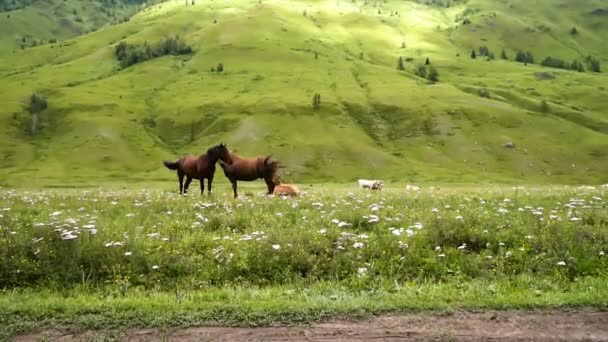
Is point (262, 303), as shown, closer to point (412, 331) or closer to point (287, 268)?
point (287, 268)

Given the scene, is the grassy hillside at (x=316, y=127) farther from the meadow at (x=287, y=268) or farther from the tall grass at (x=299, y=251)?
the meadow at (x=287, y=268)

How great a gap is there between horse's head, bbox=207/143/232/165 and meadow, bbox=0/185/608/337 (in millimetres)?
12869

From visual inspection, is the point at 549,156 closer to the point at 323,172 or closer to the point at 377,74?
the point at 323,172

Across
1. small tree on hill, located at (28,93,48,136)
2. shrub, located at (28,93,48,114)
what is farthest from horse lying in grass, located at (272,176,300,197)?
shrub, located at (28,93,48,114)

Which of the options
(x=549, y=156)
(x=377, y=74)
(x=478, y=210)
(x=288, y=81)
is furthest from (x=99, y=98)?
(x=478, y=210)

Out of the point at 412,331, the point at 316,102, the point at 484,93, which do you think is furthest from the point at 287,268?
the point at 484,93

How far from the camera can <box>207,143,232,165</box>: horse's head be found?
101 feet

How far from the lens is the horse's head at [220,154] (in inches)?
1211

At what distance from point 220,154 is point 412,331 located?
22708mm

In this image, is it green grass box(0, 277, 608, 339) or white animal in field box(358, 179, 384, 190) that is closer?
green grass box(0, 277, 608, 339)

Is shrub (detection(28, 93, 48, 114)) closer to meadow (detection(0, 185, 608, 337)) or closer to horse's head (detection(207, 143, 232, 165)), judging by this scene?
horse's head (detection(207, 143, 232, 165))

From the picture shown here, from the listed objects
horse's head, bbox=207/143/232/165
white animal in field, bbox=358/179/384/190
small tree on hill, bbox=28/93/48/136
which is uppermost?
small tree on hill, bbox=28/93/48/136

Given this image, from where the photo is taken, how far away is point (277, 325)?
999cm

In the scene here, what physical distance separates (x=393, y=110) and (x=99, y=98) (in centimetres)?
8851
